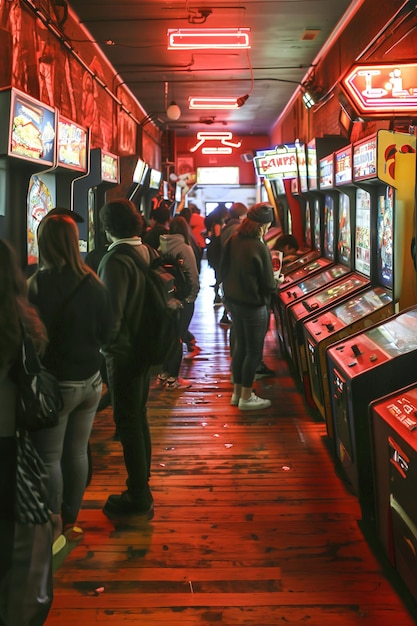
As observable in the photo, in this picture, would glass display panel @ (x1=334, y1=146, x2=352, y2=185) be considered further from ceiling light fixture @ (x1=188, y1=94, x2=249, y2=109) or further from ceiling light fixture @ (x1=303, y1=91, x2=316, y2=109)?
ceiling light fixture @ (x1=303, y1=91, x2=316, y2=109)

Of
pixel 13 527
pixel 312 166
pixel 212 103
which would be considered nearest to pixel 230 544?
pixel 13 527

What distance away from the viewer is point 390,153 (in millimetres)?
3654

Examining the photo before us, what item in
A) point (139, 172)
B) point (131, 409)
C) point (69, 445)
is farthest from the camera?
point (139, 172)

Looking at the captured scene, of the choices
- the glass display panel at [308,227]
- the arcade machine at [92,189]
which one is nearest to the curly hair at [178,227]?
the arcade machine at [92,189]

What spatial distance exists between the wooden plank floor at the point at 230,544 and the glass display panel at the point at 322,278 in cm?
132

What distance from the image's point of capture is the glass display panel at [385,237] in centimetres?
387

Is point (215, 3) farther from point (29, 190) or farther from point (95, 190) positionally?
point (29, 190)

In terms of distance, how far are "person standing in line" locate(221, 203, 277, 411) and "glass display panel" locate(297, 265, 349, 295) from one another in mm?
670

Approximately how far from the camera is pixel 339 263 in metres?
5.70

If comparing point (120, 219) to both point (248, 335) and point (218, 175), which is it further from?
point (218, 175)

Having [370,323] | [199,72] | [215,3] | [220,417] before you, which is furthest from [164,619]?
[199,72]

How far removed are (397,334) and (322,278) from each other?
2424 mm

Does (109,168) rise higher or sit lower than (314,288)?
higher

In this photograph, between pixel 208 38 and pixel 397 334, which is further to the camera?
pixel 208 38
